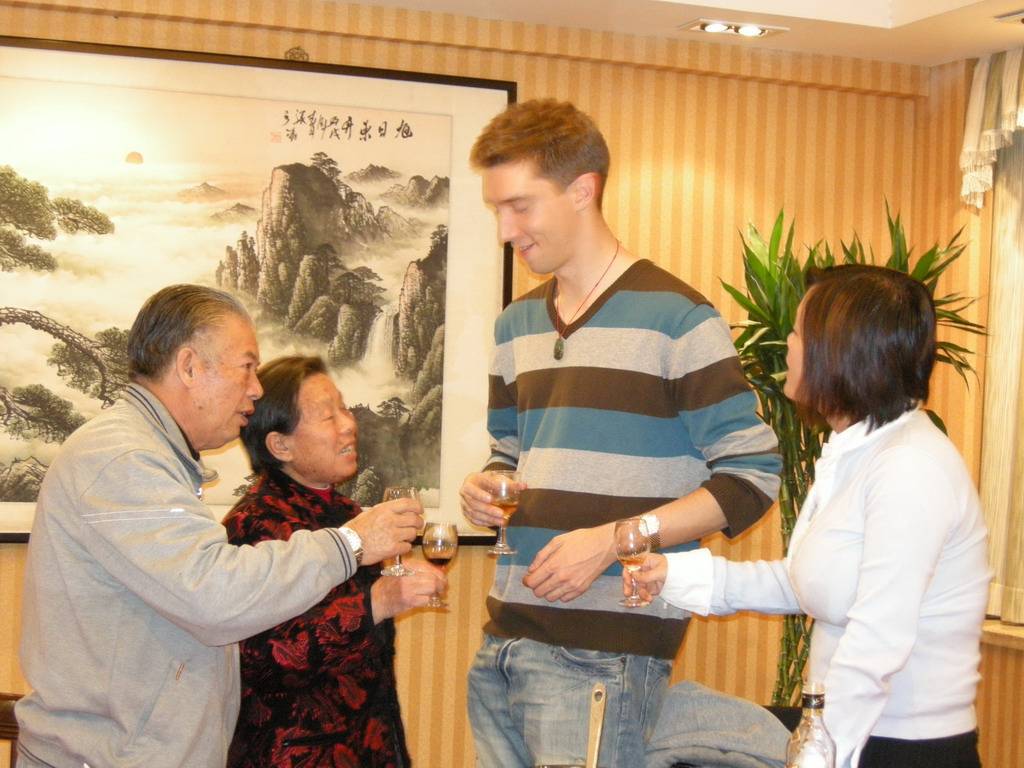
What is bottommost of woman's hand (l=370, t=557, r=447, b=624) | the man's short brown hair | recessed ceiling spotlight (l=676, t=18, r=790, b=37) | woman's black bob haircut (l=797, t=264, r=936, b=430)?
woman's hand (l=370, t=557, r=447, b=624)

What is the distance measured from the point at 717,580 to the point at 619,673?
0.87 feet

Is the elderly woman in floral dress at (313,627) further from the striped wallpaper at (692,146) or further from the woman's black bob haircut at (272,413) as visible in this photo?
the striped wallpaper at (692,146)

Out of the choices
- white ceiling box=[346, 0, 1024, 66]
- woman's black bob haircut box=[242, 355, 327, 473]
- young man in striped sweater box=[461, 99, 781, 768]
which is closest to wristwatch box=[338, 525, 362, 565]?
young man in striped sweater box=[461, 99, 781, 768]

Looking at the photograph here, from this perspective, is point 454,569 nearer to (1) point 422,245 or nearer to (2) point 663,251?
(1) point 422,245

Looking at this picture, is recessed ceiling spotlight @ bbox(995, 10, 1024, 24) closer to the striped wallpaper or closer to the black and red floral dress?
the striped wallpaper

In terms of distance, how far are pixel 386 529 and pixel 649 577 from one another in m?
0.62

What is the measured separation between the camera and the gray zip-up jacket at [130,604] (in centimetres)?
211

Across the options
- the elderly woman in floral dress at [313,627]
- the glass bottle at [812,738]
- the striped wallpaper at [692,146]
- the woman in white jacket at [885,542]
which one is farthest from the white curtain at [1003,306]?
the glass bottle at [812,738]

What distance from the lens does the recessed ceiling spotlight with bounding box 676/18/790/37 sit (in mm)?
4336

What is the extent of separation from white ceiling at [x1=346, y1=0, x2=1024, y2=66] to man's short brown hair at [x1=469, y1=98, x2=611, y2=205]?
1930 mm

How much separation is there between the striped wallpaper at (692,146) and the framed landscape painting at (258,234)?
0.49 feet

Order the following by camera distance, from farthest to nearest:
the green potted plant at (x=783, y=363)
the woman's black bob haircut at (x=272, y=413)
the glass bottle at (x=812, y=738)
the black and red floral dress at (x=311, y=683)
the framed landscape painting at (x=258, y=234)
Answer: the green potted plant at (x=783, y=363), the framed landscape painting at (x=258, y=234), the woman's black bob haircut at (x=272, y=413), the black and red floral dress at (x=311, y=683), the glass bottle at (x=812, y=738)

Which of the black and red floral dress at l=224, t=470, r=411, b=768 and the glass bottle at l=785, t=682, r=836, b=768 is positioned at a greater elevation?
the glass bottle at l=785, t=682, r=836, b=768

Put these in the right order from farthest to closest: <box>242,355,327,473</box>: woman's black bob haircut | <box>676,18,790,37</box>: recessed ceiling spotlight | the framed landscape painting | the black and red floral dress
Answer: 1. <box>676,18,790,37</box>: recessed ceiling spotlight
2. the framed landscape painting
3. <box>242,355,327,473</box>: woman's black bob haircut
4. the black and red floral dress
